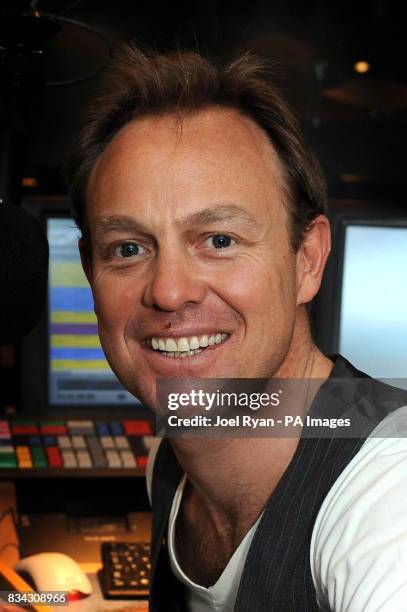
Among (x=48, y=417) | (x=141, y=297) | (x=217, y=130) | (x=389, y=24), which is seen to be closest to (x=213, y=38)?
(x=389, y=24)

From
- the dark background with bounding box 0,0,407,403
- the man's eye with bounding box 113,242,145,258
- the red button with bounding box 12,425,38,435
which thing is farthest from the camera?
the dark background with bounding box 0,0,407,403

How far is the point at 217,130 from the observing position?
0.99 meters

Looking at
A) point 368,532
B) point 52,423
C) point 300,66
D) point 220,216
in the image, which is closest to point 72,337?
point 52,423

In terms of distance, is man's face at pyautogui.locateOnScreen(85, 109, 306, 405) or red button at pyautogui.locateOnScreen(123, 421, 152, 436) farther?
red button at pyautogui.locateOnScreen(123, 421, 152, 436)

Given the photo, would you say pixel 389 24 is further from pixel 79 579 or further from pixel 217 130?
pixel 79 579

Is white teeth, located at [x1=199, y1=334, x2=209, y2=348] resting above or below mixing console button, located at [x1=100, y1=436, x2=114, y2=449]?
above

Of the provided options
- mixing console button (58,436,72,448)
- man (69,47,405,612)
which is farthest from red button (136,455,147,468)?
man (69,47,405,612)

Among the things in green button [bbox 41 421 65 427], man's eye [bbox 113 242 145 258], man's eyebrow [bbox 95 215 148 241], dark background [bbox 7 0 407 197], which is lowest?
green button [bbox 41 421 65 427]

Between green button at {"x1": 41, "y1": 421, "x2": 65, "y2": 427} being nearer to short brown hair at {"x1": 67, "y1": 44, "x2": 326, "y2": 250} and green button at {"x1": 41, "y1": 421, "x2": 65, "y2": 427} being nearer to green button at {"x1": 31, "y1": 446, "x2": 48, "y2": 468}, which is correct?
green button at {"x1": 31, "y1": 446, "x2": 48, "y2": 468}

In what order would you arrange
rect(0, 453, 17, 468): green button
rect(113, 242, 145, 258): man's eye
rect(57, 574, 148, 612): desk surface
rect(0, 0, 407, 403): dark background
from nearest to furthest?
rect(113, 242, 145, 258): man's eye, rect(57, 574, 148, 612): desk surface, rect(0, 453, 17, 468): green button, rect(0, 0, 407, 403): dark background

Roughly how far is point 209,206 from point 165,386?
0.63 feet

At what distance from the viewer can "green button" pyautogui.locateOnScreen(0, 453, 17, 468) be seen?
147 cm

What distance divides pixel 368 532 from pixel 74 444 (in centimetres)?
84

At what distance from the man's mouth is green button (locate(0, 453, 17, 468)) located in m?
0.59
